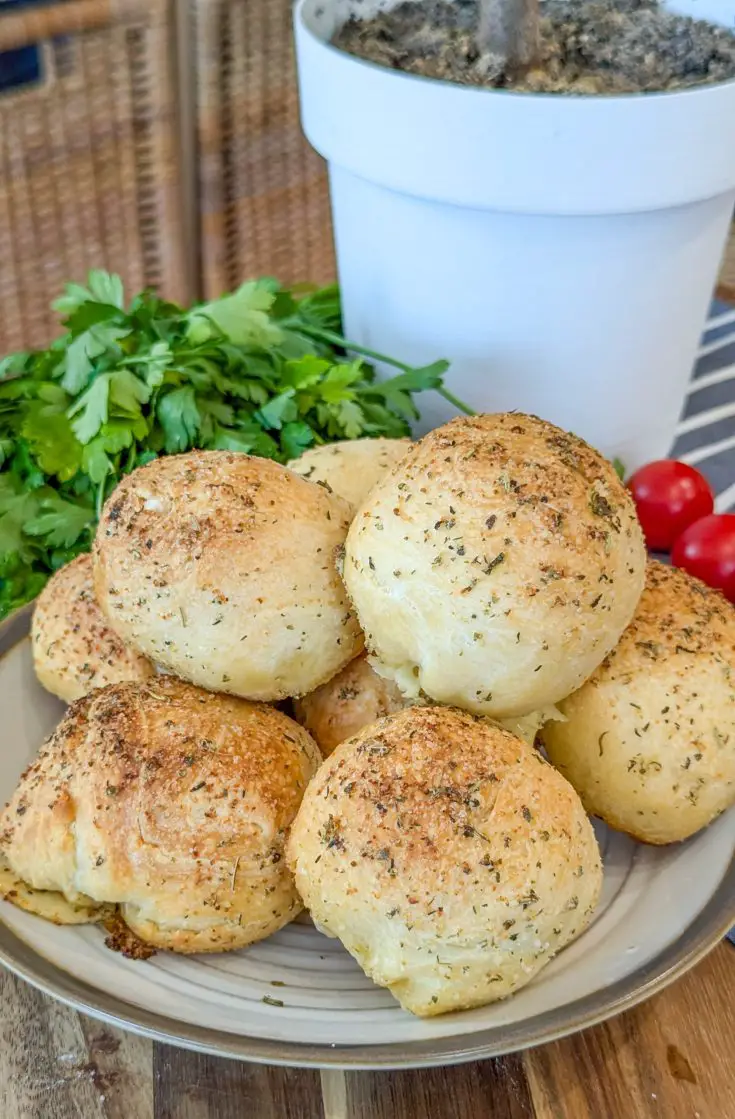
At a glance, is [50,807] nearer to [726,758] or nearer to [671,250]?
[726,758]

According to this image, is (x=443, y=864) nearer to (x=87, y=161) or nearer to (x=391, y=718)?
(x=391, y=718)

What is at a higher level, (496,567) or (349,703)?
(496,567)

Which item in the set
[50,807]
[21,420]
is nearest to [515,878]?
[50,807]

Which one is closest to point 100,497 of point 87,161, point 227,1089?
point 227,1089

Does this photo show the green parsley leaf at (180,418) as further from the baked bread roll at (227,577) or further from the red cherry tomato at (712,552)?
the red cherry tomato at (712,552)

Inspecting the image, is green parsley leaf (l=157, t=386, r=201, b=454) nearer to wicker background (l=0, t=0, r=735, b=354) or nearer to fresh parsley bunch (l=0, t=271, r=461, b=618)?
fresh parsley bunch (l=0, t=271, r=461, b=618)

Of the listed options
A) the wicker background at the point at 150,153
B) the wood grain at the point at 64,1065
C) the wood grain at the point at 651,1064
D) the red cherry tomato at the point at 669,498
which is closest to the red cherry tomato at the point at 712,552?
the red cherry tomato at the point at 669,498
